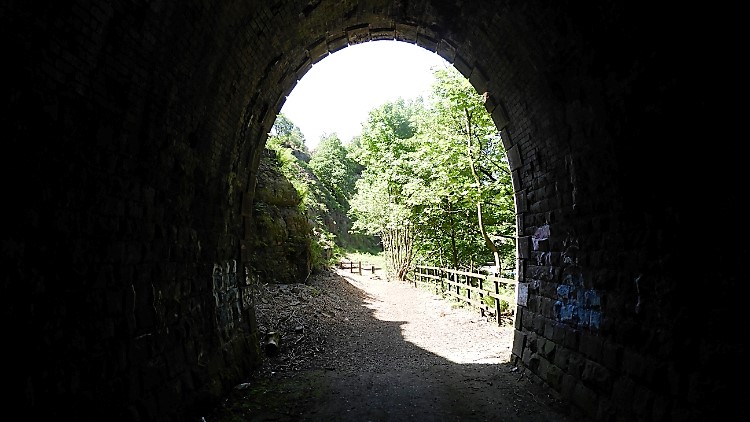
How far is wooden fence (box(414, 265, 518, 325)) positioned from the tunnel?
316cm

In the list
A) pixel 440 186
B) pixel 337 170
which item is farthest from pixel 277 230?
pixel 337 170

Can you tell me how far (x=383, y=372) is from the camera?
22.8 ft

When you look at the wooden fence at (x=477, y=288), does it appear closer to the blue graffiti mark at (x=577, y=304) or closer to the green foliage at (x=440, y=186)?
the green foliage at (x=440, y=186)

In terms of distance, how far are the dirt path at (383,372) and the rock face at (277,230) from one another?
1.74 meters

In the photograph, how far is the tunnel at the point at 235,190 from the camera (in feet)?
9.66

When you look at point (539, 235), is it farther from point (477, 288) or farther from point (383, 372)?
point (477, 288)

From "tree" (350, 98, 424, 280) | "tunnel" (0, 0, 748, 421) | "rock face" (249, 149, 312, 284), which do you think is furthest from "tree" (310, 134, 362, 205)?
"tunnel" (0, 0, 748, 421)

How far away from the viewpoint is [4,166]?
2621 millimetres

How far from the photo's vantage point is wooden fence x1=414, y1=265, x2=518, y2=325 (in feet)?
33.8

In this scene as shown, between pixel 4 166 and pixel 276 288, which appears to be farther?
pixel 276 288

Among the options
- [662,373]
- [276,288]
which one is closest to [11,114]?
[662,373]

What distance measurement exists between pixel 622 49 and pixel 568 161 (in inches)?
70.2

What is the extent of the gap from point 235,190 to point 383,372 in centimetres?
Result: 383

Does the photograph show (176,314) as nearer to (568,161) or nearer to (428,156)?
(568,161)
